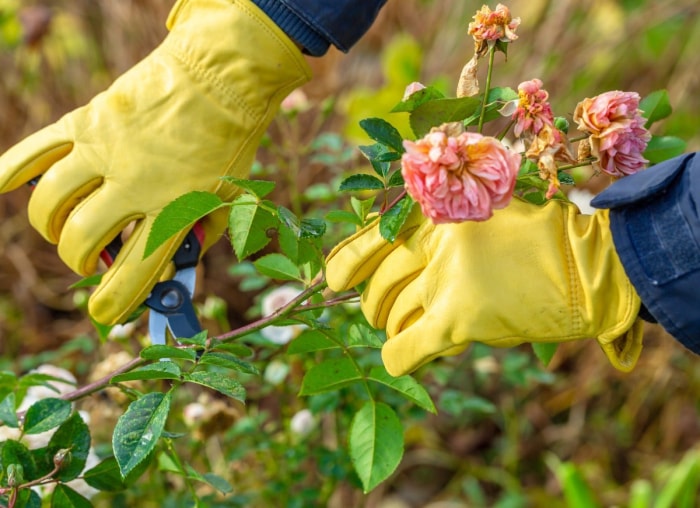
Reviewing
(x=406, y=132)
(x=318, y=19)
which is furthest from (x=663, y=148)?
(x=406, y=132)

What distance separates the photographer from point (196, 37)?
4.00 feet

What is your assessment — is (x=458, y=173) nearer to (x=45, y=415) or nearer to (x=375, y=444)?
(x=375, y=444)

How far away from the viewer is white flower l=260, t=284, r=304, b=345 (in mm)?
1380

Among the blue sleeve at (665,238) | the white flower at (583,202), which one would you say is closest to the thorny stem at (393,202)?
the blue sleeve at (665,238)

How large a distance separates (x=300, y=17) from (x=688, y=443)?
1840 mm

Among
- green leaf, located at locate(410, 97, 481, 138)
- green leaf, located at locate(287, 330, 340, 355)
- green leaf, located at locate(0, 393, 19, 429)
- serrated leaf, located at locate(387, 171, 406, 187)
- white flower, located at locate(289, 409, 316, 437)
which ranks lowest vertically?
white flower, located at locate(289, 409, 316, 437)

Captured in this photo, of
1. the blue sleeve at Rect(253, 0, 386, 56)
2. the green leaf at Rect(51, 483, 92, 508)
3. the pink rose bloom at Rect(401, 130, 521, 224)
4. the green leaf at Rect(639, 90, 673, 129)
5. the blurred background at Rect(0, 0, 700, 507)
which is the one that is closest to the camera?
the pink rose bloom at Rect(401, 130, 521, 224)

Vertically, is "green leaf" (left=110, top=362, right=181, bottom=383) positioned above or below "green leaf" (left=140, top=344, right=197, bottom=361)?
below

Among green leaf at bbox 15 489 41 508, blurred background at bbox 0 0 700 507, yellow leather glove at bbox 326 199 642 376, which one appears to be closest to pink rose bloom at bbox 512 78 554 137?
yellow leather glove at bbox 326 199 642 376

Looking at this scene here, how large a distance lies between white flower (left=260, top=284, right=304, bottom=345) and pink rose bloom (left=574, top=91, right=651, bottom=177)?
2.08 feet

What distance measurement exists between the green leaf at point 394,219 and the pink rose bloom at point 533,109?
0.14 m

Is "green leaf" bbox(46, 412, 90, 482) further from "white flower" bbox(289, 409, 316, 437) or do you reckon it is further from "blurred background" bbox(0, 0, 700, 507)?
"blurred background" bbox(0, 0, 700, 507)

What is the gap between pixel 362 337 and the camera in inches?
41.2

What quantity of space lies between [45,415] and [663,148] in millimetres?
852
